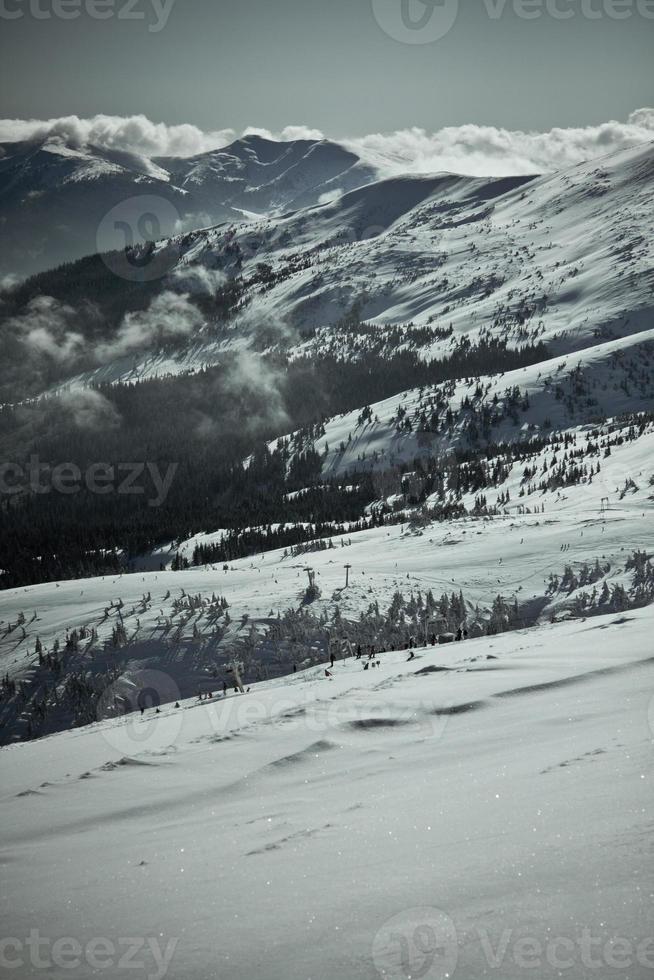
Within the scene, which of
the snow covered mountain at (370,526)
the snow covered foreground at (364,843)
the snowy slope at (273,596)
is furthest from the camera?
the snow covered mountain at (370,526)

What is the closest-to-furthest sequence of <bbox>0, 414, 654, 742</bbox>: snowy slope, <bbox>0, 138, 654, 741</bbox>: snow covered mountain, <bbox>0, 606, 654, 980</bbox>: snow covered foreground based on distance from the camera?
1. <bbox>0, 606, 654, 980</bbox>: snow covered foreground
2. <bbox>0, 414, 654, 742</bbox>: snowy slope
3. <bbox>0, 138, 654, 741</bbox>: snow covered mountain

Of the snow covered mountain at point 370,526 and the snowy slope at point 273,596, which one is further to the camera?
the snow covered mountain at point 370,526

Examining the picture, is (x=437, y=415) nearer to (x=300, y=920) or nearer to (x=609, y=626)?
(x=609, y=626)

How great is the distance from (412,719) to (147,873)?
17.7 ft

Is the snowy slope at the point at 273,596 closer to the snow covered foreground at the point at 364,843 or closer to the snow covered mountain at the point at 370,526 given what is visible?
the snow covered mountain at the point at 370,526

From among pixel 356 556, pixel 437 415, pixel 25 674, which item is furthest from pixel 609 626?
pixel 437 415

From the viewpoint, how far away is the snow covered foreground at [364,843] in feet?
13.3

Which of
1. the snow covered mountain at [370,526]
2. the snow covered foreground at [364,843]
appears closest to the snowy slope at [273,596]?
the snow covered mountain at [370,526]

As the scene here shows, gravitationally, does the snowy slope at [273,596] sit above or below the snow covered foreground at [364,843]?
below

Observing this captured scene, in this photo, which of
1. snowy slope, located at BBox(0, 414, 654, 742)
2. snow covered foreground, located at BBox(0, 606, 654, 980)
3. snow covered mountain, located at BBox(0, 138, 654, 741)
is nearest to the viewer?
snow covered foreground, located at BBox(0, 606, 654, 980)

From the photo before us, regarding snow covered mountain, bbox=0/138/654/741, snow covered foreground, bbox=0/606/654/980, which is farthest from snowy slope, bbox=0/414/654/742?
snow covered foreground, bbox=0/606/654/980

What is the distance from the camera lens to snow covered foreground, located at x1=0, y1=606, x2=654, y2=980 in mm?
4039

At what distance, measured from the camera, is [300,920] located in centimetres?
454

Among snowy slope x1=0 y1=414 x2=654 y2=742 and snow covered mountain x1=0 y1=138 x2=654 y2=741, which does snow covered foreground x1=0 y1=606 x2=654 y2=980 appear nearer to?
snowy slope x1=0 y1=414 x2=654 y2=742
